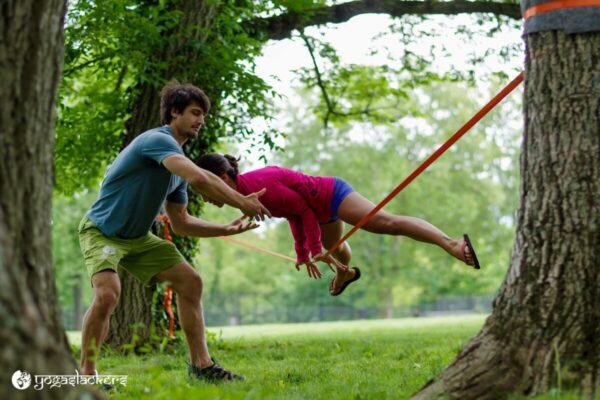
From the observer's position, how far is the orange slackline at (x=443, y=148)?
183 inches

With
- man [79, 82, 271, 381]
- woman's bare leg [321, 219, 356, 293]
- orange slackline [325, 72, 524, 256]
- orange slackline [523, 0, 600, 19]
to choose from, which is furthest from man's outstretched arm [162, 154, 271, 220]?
orange slackline [523, 0, 600, 19]

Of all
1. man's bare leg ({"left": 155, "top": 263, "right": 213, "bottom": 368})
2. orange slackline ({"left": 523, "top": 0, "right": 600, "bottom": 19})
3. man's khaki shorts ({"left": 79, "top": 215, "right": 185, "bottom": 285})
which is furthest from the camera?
man's bare leg ({"left": 155, "top": 263, "right": 213, "bottom": 368})

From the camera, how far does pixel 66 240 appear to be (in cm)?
3325

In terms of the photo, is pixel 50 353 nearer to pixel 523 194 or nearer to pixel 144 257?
pixel 523 194

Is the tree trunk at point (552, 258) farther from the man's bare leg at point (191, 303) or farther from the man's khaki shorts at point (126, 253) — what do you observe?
the man's khaki shorts at point (126, 253)

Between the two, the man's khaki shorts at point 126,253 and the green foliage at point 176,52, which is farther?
the green foliage at point 176,52

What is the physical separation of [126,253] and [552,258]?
114 inches

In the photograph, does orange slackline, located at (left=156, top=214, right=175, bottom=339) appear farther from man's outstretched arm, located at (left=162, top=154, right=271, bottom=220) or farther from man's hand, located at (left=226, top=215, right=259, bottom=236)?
man's outstretched arm, located at (left=162, top=154, right=271, bottom=220)

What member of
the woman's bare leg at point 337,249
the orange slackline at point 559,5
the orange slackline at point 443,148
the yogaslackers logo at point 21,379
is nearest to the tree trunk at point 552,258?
the orange slackline at point 559,5

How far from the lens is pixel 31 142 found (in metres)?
3.08

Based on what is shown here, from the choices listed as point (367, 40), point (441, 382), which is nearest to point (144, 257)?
point (441, 382)

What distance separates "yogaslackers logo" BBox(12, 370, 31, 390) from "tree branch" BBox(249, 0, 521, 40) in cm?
886

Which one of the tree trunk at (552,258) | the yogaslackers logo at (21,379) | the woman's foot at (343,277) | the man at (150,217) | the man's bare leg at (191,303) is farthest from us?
the woman's foot at (343,277)

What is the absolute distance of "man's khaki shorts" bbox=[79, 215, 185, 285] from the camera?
213 inches
